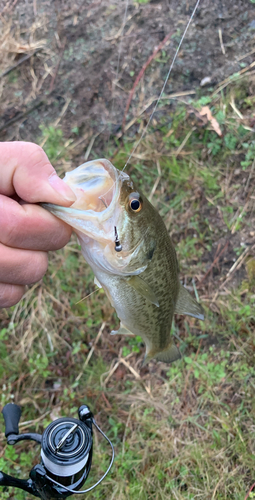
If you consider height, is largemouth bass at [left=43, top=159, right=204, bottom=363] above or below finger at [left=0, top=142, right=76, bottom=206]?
below

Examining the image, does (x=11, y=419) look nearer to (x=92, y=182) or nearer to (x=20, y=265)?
(x=20, y=265)

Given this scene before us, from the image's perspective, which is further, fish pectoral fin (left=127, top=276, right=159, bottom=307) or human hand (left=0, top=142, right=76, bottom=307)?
fish pectoral fin (left=127, top=276, right=159, bottom=307)

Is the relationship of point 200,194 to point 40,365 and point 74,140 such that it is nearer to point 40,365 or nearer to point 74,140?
point 74,140

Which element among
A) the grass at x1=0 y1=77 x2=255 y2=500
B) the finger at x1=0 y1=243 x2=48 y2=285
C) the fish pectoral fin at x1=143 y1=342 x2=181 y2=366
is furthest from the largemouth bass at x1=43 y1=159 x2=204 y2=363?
the grass at x1=0 y1=77 x2=255 y2=500

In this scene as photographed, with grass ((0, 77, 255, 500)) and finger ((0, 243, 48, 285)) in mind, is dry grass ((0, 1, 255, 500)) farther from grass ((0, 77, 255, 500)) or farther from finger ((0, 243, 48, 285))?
finger ((0, 243, 48, 285))

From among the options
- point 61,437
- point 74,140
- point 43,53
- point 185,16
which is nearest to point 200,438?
point 61,437

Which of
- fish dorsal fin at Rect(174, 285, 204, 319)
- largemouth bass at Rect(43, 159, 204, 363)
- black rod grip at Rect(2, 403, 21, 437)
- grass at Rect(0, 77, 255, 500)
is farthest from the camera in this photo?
grass at Rect(0, 77, 255, 500)

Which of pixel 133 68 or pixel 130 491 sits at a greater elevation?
pixel 133 68

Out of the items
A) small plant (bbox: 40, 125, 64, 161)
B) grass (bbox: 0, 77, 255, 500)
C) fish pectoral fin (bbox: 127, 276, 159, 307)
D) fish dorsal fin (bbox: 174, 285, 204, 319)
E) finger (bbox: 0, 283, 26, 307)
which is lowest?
grass (bbox: 0, 77, 255, 500)
